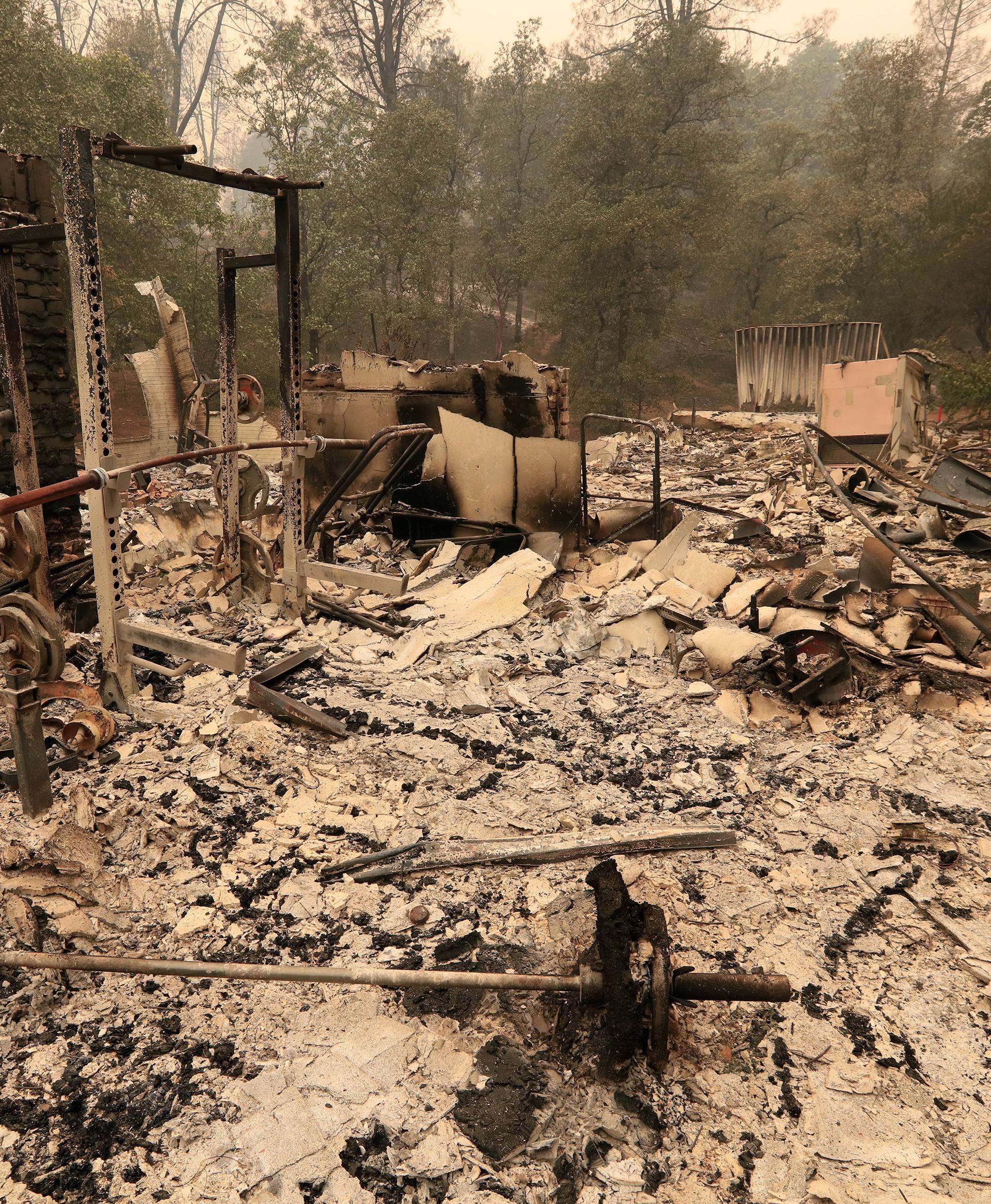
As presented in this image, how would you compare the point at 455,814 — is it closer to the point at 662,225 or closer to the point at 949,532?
the point at 949,532

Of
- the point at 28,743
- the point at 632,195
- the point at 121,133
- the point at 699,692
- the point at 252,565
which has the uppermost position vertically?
the point at 632,195

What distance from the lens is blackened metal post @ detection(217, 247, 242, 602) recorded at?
4895 mm

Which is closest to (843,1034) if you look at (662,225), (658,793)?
(658,793)

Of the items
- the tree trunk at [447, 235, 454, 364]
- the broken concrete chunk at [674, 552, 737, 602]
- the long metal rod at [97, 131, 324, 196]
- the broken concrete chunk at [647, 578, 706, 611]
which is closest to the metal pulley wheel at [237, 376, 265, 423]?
the long metal rod at [97, 131, 324, 196]

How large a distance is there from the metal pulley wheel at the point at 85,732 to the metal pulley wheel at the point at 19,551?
2.58 ft

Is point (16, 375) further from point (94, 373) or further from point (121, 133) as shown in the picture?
point (121, 133)

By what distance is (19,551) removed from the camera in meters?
3.11

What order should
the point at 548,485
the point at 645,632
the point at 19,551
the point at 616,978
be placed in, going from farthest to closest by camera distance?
the point at 548,485 < the point at 645,632 < the point at 19,551 < the point at 616,978

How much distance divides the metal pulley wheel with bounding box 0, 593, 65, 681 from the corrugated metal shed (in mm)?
18093

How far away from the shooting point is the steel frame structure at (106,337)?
11.5ft

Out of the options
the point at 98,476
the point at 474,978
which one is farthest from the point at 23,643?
the point at 474,978

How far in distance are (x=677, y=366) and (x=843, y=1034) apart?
85.1ft

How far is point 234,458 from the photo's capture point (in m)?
5.11

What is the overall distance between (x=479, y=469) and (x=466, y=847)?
4.76 metres
